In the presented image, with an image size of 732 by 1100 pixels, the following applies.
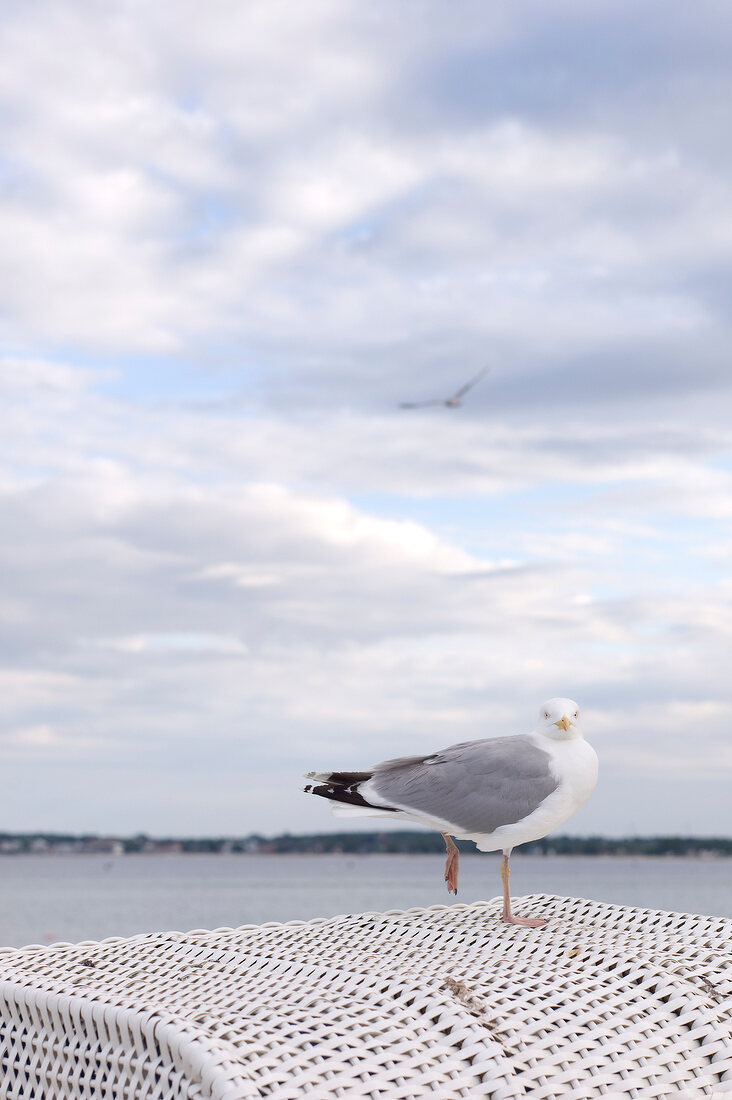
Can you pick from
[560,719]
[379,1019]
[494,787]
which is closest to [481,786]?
[494,787]

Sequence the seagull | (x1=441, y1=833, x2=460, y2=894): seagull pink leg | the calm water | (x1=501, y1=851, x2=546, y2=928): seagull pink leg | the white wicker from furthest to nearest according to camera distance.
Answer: the calm water < (x1=441, y1=833, x2=460, y2=894): seagull pink leg < the seagull < (x1=501, y1=851, x2=546, y2=928): seagull pink leg < the white wicker

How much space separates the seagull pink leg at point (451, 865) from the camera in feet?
16.4

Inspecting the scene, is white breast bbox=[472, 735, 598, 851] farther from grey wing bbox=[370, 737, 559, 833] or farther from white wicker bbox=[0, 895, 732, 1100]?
white wicker bbox=[0, 895, 732, 1100]

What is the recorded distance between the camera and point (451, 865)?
5008 mm

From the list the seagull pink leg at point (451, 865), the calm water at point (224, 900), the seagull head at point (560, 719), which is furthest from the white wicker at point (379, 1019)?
the calm water at point (224, 900)

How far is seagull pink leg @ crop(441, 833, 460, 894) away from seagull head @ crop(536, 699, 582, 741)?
61 cm

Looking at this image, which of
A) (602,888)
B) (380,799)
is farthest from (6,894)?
(380,799)

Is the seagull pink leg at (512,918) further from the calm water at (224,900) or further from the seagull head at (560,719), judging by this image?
the calm water at (224,900)

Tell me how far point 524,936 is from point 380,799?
861mm

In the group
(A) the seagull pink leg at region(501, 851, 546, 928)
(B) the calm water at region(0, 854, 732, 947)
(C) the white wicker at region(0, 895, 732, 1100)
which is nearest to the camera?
(C) the white wicker at region(0, 895, 732, 1100)

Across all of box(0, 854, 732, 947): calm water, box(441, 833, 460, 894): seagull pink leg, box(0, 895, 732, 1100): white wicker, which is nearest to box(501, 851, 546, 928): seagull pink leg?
box(441, 833, 460, 894): seagull pink leg

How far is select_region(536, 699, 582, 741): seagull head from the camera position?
4852mm

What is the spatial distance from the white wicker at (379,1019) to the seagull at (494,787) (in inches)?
21.9

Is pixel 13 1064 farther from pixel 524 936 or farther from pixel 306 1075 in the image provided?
pixel 524 936
